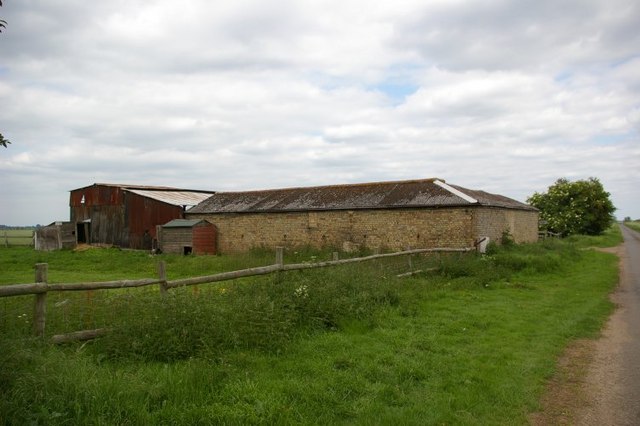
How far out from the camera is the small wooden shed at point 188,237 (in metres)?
26.2

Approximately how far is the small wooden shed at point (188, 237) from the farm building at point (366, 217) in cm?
65

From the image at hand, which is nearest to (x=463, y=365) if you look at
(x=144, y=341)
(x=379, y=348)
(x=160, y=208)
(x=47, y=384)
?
(x=379, y=348)

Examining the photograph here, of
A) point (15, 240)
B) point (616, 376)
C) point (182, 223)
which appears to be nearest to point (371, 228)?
point (182, 223)

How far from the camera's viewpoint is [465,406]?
503 centimetres

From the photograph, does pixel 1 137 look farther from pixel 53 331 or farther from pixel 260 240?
pixel 260 240

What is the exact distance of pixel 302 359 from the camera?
6191mm

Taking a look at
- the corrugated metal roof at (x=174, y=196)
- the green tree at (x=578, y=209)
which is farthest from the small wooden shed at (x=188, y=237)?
the green tree at (x=578, y=209)

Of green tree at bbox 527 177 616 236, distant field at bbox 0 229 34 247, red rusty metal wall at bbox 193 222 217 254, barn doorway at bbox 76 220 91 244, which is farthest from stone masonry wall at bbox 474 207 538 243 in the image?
distant field at bbox 0 229 34 247

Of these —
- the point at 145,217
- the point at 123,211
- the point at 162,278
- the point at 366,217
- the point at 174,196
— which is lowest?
the point at 162,278

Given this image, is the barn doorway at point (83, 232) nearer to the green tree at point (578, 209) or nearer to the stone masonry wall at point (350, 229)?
the stone masonry wall at point (350, 229)

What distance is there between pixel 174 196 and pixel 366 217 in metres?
14.7

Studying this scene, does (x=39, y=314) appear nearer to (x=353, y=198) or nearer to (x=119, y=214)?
(x=353, y=198)

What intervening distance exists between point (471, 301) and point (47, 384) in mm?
8907

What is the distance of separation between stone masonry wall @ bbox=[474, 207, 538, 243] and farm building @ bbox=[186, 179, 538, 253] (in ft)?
0.13
